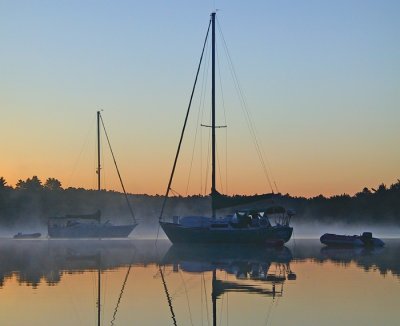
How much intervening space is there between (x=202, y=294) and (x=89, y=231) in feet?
266

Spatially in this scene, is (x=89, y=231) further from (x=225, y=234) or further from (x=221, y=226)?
(x=225, y=234)

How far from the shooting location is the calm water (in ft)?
69.9

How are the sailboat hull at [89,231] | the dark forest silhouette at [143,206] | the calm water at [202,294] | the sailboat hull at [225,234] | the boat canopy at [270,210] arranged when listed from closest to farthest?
1. the calm water at [202,294]
2. the sailboat hull at [225,234]
3. the boat canopy at [270,210]
4. the sailboat hull at [89,231]
5. the dark forest silhouette at [143,206]

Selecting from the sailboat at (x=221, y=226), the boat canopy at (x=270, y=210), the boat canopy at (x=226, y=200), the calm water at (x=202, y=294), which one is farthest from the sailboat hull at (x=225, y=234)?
the calm water at (x=202, y=294)

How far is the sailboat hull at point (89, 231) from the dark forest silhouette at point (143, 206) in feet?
175

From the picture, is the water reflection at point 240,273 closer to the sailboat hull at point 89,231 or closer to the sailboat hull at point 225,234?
the sailboat hull at point 225,234

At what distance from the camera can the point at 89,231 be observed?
348 feet

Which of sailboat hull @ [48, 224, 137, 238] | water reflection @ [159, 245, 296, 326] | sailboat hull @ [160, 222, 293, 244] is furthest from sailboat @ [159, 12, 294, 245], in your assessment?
sailboat hull @ [48, 224, 137, 238]

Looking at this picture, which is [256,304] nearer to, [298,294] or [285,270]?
[298,294]

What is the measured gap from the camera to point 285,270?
3784 centimetres

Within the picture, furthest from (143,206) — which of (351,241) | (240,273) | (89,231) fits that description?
(240,273)

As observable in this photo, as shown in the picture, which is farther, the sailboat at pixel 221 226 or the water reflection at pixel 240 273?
the sailboat at pixel 221 226

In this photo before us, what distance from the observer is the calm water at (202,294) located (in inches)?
839

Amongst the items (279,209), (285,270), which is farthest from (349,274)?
(279,209)
